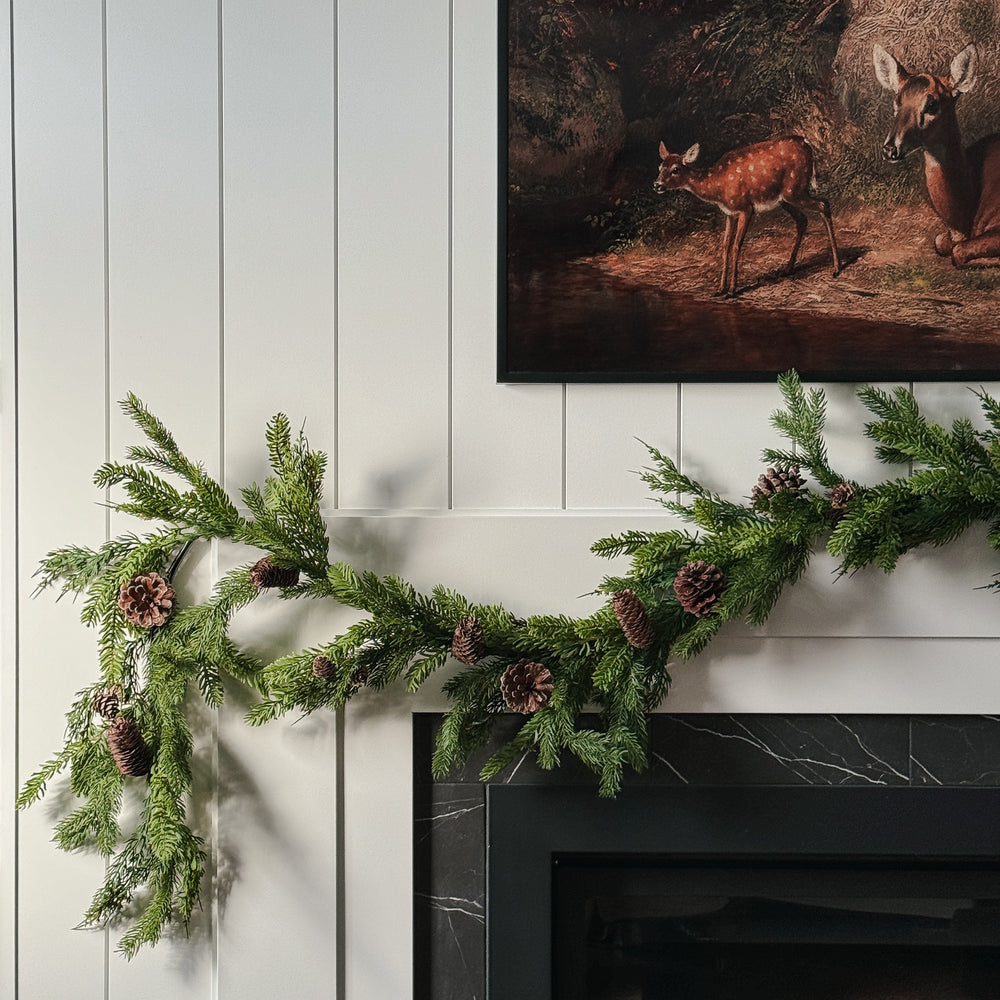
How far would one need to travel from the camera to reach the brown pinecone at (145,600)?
843 millimetres

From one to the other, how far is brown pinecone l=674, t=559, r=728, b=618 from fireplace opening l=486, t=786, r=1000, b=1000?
206 millimetres

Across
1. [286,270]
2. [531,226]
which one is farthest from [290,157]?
[531,226]

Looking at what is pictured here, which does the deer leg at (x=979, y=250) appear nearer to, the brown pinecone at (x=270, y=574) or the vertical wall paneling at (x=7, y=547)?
the brown pinecone at (x=270, y=574)

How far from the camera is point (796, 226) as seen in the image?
2.89 ft

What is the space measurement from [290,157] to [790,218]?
0.52 m

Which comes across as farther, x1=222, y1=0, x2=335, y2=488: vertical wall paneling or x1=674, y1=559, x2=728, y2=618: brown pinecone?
x1=222, y1=0, x2=335, y2=488: vertical wall paneling

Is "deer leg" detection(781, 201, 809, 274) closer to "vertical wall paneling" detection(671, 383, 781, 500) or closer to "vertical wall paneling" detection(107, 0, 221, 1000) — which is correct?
"vertical wall paneling" detection(671, 383, 781, 500)

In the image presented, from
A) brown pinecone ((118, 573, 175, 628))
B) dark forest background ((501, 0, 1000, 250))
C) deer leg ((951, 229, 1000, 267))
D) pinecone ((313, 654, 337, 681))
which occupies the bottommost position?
pinecone ((313, 654, 337, 681))

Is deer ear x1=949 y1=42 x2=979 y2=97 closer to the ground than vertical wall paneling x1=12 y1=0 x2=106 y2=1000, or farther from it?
farther from it

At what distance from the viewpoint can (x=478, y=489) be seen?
2.93 ft

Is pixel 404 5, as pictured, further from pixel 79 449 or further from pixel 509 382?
pixel 79 449

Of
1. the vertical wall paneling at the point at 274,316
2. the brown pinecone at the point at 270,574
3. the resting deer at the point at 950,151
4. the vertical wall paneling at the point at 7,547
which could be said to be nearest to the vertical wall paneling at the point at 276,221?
the vertical wall paneling at the point at 274,316

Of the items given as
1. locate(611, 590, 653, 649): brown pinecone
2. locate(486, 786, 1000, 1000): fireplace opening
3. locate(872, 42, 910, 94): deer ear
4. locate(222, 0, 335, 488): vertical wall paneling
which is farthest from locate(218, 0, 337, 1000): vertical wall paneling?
locate(872, 42, 910, 94): deer ear

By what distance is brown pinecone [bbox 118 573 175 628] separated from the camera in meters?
0.84
